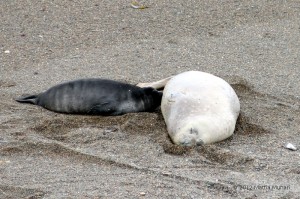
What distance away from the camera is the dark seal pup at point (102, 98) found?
6.17 metres

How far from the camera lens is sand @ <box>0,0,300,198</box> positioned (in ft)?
16.1

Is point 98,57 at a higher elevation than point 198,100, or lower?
lower

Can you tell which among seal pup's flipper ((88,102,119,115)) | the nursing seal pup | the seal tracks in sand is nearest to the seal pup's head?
the nursing seal pup

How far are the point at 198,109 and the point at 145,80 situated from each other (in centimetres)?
161

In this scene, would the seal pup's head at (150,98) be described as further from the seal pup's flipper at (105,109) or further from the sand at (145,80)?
the seal pup's flipper at (105,109)

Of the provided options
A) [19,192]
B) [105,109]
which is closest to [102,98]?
[105,109]

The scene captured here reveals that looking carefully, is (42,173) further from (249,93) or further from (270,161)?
(249,93)

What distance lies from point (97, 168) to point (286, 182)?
3.95ft

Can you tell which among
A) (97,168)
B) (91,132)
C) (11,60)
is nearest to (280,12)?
(11,60)

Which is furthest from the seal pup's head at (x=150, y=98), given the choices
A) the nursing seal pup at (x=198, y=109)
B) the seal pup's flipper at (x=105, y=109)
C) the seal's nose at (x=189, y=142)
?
the seal's nose at (x=189, y=142)

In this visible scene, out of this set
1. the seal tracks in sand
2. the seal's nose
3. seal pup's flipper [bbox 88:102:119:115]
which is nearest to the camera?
the seal tracks in sand

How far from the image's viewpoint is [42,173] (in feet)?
16.4

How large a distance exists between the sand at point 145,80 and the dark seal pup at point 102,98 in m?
0.09

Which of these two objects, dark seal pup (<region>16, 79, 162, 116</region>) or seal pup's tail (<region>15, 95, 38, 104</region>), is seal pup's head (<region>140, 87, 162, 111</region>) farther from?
seal pup's tail (<region>15, 95, 38, 104</region>)
